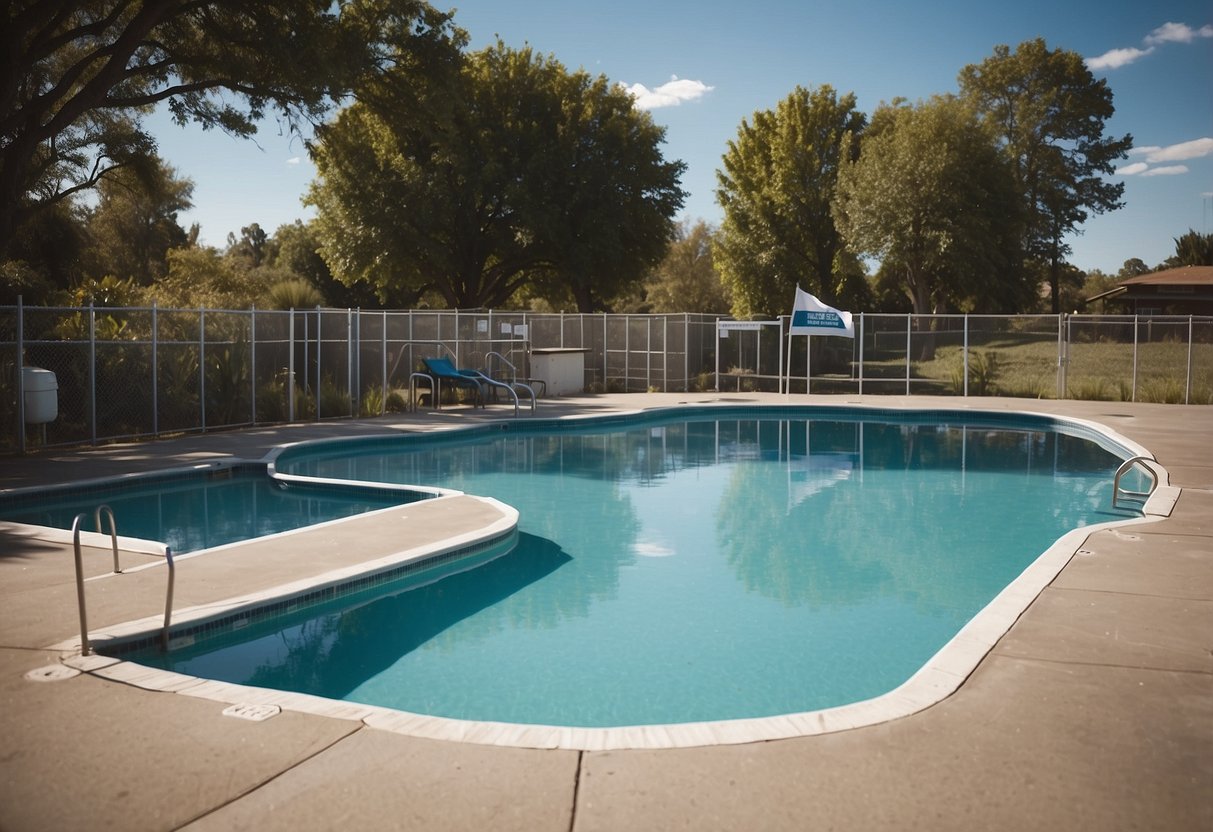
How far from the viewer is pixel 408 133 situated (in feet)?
119

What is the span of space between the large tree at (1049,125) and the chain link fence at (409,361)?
1607cm

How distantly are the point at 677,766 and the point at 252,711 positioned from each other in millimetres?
2066

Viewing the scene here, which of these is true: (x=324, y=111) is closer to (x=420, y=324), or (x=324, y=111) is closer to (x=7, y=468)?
(x=420, y=324)

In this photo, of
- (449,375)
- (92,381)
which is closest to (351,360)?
(449,375)

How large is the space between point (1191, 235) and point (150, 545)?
58.7 m

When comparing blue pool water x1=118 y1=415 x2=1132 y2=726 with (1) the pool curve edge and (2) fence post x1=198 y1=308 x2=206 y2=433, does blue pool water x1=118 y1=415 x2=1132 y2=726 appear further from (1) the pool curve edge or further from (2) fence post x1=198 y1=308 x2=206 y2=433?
(2) fence post x1=198 y1=308 x2=206 y2=433

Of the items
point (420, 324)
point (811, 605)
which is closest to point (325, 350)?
point (420, 324)

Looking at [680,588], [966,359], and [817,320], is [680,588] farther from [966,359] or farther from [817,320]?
[966,359]

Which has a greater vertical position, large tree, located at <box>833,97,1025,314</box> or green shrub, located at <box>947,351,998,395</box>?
large tree, located at <box>833,97,1025,314</box>

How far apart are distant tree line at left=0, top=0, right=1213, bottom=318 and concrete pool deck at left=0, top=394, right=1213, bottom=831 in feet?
51.3

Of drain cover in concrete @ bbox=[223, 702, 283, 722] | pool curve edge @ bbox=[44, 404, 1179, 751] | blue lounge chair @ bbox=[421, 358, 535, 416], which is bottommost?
drain cover in concrete @ bbox=[223, 702, 283, 722]

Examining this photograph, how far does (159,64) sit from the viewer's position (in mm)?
19422

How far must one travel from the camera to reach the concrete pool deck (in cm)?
366

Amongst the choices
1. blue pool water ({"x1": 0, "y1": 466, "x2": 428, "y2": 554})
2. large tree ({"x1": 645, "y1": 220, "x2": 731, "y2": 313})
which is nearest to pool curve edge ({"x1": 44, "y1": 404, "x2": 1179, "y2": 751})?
blue pool water ({"x1": 0, "y1": 466, "x2": 428, "y2": 554})
